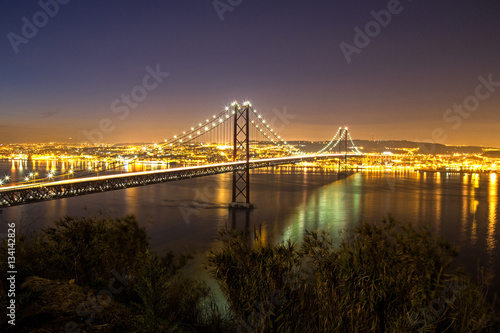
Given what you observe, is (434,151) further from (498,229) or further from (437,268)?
(437,268)

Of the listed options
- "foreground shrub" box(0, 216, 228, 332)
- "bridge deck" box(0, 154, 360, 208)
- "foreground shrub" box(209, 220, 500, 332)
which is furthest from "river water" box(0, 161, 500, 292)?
"foreground shrub" box(209, 220, 500, 332)

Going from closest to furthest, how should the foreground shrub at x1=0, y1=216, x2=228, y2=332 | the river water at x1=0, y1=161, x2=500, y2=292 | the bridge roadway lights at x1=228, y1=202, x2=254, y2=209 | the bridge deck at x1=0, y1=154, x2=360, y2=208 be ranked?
1. the foreground shrub at x1=0, y1=216, x2=228, y2=332
2. the bridge deck at x1=0, y1=154, x2=360, y2=208
3. the river water at x1=0, y1=161, x2=500, y2=292
4. the bridge roadway lights at x1=228, y1=202, x2=254, y2=209

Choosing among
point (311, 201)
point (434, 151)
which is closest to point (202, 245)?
point (311, 201)

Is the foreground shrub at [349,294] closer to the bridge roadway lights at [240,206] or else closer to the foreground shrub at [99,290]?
the foreground shrub at [99,290]

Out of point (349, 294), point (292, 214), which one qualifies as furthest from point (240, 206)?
point (349, 294)

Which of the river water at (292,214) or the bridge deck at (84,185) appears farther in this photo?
the river water at (292,214)

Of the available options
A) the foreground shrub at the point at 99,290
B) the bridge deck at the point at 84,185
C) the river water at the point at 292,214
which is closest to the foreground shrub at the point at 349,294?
the foreground shrub at the point at 99,290

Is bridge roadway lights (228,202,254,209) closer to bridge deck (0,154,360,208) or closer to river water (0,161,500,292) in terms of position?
river water (0,161,500,292)

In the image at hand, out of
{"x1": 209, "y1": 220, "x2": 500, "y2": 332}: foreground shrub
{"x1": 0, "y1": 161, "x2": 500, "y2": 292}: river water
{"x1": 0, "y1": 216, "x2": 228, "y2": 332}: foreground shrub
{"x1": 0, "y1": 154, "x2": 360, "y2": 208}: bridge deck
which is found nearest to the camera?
{"x1": 209, "y1": 220, "x2": 500, "y2": 332}: foreground shrub
